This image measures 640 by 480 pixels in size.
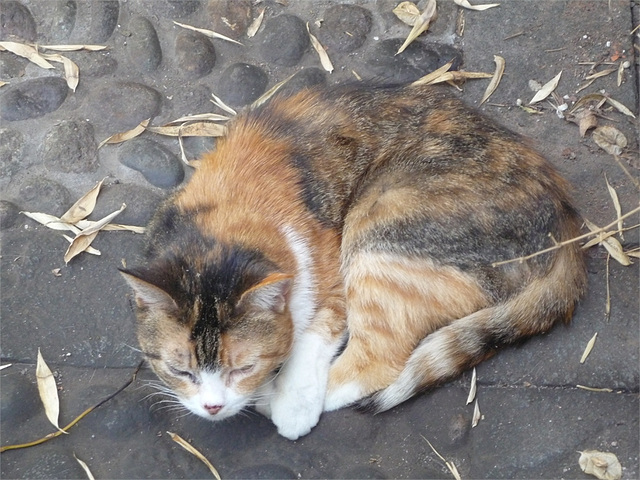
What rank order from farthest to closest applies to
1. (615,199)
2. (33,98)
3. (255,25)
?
(255,25) → (33,98) → (615,199)

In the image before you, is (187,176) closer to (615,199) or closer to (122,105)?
(122,105)

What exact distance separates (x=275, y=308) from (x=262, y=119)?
1001mm

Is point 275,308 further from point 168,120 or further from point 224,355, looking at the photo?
point 168,120

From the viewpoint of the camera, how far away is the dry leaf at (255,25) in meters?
4.37

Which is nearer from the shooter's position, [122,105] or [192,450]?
[192,450]

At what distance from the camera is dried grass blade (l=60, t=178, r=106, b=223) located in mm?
3684

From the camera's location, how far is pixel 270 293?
2852 millimetres

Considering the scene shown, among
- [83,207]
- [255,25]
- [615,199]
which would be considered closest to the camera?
[615,199]

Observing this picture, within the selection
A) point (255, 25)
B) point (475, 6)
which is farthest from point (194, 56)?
point (475, 6)

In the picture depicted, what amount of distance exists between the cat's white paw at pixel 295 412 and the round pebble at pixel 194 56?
6.44 ft

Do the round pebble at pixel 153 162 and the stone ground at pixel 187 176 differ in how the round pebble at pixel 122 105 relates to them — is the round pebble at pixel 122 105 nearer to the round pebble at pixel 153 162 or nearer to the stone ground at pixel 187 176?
the stone ground at pixel 187 176

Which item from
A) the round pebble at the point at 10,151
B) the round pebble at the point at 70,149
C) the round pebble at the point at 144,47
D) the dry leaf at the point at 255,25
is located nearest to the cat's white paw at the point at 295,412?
the round pebble at the point at 70,149

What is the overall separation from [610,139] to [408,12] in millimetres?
1386

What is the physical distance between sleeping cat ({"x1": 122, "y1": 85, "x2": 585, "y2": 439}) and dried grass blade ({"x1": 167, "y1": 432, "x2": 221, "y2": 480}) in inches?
9.1
